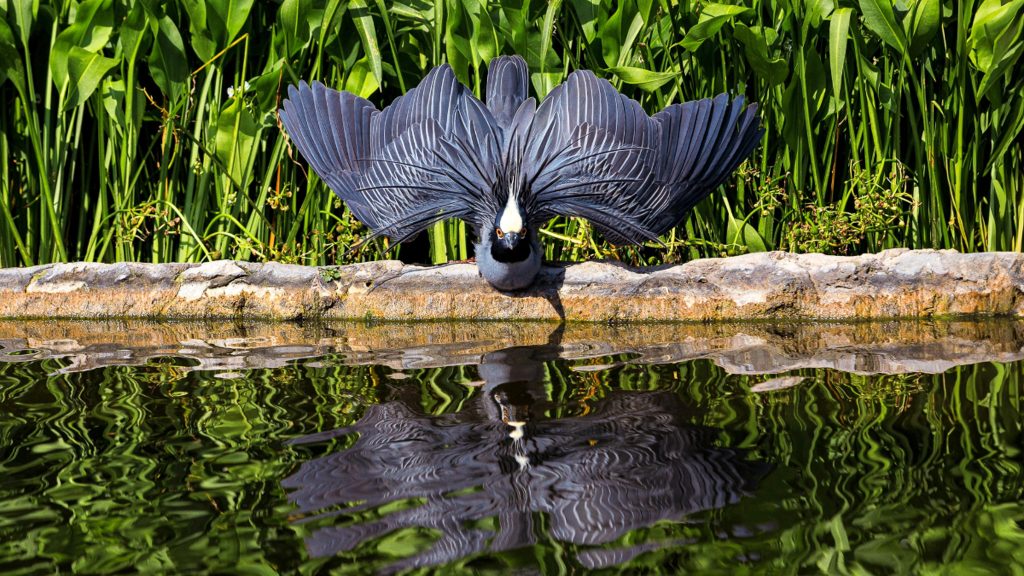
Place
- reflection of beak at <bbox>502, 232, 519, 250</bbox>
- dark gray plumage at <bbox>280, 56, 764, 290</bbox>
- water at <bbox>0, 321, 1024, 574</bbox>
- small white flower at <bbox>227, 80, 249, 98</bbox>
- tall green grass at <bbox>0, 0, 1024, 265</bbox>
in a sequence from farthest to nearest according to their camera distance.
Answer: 1. small white flower at <bbox>227, 80, 249, 98</bbox>
2. tall green grass at <bbox>0, 0, 1024, 265</bbox>
3. dark gray plumage at <bbox>280, 56, 764, 290</bbox>
4. reflection of beak at <bbox>502, 232, 519, 250</bbox>
5. water at <bbox>0, 321, 1024, 574</bbox>

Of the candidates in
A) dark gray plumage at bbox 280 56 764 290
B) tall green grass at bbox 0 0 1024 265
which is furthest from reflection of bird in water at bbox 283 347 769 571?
tall green grass at bbox 0 0 1024 265

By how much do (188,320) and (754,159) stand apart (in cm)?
235

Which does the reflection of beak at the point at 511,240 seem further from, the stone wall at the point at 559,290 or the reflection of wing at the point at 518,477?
the reflection of wing at the point at 518,477

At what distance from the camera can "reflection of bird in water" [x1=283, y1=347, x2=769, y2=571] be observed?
5.93 ft

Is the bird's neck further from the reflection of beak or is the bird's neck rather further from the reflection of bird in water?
the reflection of bird in water

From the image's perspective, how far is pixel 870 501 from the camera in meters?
1.86

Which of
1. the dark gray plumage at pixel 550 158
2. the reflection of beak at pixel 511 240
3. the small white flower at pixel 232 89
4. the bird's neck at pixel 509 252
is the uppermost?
the small white flower at pixel 232 89

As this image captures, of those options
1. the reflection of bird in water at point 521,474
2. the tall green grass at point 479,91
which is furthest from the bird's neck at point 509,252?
the reflection of bird in water at point 521,474

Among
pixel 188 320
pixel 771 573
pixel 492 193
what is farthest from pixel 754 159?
pixel 771 573

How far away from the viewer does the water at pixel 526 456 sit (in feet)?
5.66

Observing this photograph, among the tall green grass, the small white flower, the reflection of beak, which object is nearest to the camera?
the reflection of beak

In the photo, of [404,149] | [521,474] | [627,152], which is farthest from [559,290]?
[521,474]

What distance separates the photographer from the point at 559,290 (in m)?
3.69

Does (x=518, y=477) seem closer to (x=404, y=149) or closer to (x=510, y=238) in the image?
(x=510, y=238)
